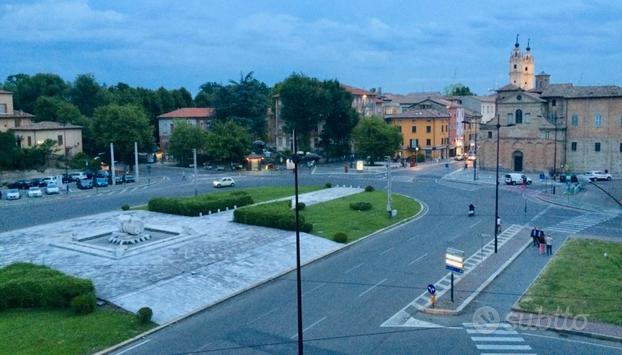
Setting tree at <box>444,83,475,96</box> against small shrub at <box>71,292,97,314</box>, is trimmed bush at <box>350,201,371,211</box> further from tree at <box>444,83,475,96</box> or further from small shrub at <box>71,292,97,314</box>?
tree at <box>444,83,475,96</box>

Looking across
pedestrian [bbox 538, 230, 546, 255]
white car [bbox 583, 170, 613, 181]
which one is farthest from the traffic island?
white car [bbox 583, 170, 613, 181]

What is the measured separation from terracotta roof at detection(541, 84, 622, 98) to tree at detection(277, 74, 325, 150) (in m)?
35.8

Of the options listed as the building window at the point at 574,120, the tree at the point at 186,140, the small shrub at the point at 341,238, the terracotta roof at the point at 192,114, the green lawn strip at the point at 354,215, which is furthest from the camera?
the terracotta roof at the point at 192,114

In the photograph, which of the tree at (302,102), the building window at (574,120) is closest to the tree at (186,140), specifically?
the tree at (302,102)

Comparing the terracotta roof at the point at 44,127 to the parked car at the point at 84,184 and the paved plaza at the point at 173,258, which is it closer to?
the parked car at the point at 84,184

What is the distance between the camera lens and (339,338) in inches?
878

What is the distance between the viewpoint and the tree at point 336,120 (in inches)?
3824

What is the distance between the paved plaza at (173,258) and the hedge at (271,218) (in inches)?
25.2

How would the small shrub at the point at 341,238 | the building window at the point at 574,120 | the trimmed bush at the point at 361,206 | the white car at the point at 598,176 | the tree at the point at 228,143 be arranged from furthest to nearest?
the tree at the point at 228,143
the building window at the point at 574,120
the white car at the point at 598,176
the trimmed bush at the point at 361,206
the small shrub at the point at 341,238

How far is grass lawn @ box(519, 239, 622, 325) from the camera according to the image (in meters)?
24.8

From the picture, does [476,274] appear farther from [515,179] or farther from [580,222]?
[515,179]

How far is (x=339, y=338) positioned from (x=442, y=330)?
14.6 feet

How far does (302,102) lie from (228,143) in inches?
613

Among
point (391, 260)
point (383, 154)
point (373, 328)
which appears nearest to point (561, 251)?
point (391, 260)
